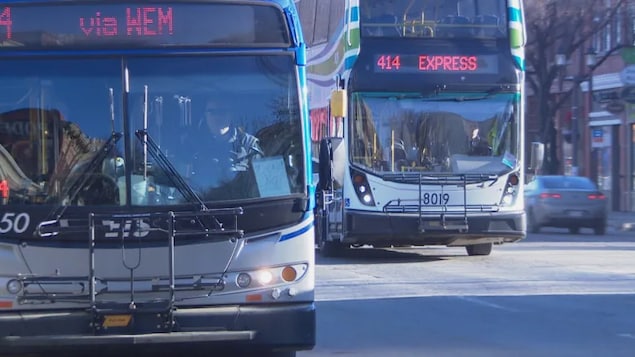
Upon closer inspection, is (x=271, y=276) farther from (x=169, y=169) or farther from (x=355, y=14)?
(x=355, y=14)

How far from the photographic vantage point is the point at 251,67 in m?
8.12

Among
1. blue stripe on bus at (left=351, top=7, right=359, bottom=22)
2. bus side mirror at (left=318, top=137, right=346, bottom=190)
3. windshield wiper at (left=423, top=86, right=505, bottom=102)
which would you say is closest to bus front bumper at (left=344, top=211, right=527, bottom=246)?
windshield wiper at (left=423, top=86, right=505, bottom=102)

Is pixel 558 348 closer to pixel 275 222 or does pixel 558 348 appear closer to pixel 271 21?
pixel 275 222

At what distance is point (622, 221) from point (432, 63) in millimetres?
18027

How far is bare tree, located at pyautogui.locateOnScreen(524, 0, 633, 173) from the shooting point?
36062mm

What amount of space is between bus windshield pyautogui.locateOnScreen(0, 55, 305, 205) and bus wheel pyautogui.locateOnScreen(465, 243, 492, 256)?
12.7 metres

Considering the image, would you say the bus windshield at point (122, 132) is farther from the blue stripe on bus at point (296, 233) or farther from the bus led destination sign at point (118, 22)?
the blue stripe on bus at point (296, 233)

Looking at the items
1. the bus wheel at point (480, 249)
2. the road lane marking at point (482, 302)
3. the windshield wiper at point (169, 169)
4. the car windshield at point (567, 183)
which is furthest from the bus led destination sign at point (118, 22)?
the car windshield at point (567, 183)

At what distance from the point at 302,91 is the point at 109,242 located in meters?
1.78

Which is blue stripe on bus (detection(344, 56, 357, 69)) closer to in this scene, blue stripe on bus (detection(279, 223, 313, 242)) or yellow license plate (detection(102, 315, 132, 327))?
blue stripe on bus (detection(279, 223, 313, 242))

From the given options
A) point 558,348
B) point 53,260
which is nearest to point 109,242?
point 53,260

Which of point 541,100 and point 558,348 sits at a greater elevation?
point 541,100

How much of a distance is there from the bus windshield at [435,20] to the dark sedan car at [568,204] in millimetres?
10871

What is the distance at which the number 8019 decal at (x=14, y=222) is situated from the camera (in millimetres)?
7730
